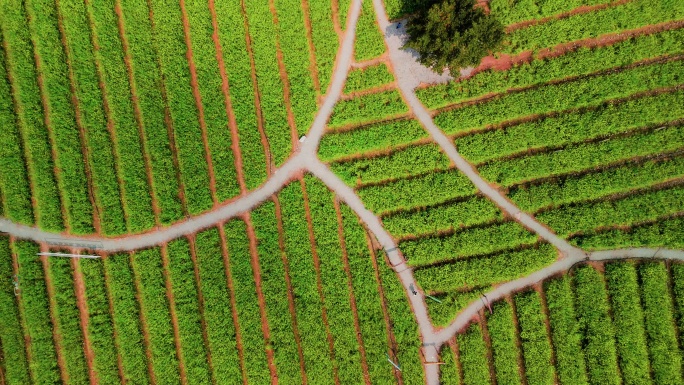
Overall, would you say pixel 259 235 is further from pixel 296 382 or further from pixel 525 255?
pixel 525 255

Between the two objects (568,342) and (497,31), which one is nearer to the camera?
(497,31)

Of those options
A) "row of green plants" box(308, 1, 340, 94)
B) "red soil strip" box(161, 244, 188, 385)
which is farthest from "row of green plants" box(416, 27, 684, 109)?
"red soil strip" box(161, 244, 188, 385)

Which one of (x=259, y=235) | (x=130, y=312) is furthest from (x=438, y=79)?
(x=130, y=312)

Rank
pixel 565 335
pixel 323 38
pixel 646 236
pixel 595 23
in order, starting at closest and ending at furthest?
pixel 646 236 → pixel 565 335 → pixel 595 23 → pixel 323 38

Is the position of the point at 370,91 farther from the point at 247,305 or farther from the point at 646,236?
the point at 646,236

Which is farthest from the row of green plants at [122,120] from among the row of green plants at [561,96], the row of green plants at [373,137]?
the row of green plants at [561,96]

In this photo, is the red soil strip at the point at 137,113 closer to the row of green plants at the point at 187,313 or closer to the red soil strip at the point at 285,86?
the row of green plants at the point at 187,313

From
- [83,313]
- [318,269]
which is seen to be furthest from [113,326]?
[318,269]
